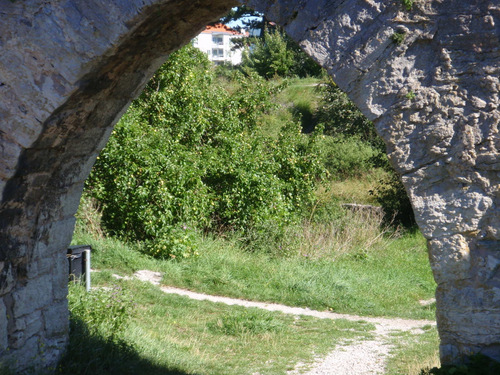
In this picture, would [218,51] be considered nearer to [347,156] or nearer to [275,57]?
[275,57]

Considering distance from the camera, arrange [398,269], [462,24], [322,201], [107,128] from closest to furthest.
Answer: [462,24] < [107,128] < [398,269] < [322,201]

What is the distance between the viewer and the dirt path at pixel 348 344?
5578 mm

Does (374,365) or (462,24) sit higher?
(462,24)

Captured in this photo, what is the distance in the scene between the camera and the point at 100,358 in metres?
4.64

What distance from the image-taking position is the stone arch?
2.75 meters

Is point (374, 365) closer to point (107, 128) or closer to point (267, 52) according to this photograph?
point (107, 128)

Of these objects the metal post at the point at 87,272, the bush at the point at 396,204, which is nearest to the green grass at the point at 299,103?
the bush at the point at 396,204

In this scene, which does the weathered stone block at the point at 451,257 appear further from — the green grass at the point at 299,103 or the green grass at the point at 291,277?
the green grass at the point at 299,103

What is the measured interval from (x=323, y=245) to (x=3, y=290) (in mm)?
7607

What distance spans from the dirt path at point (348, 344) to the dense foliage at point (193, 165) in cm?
132

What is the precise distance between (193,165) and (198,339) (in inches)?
169

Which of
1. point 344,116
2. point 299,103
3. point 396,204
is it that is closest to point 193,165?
point 396,204

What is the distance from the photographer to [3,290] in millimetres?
3971

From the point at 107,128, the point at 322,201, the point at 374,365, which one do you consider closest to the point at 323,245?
the point at 322,201
